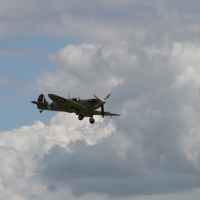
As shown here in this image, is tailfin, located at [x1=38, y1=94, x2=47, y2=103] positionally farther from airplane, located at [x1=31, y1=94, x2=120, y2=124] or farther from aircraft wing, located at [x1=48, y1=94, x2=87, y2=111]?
aircraft wing, located at [x1=48, y1=94, x2=87, y2=111]

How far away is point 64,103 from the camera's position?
9588cm

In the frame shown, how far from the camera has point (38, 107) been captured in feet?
337

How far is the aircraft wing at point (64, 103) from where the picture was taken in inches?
3699

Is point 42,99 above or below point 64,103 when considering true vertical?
above

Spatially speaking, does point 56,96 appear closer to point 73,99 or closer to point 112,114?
point 73,99

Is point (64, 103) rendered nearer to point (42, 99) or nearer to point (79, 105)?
point (79, 105)

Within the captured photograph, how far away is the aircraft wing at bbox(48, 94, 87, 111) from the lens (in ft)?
308

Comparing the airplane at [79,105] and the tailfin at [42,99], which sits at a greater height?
the tailfin at [42,99]

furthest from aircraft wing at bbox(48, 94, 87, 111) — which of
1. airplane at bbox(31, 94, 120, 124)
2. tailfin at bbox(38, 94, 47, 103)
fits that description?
tailfin at bbox(38, 94, 47, 103)

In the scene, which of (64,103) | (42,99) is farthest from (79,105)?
(42,99)

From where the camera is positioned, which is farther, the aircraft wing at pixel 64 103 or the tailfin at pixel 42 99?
the tailfin at pixel 42 99

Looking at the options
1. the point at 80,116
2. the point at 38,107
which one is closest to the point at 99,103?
the point at 80,116

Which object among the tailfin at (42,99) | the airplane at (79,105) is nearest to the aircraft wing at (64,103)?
the airplane at (79,105)

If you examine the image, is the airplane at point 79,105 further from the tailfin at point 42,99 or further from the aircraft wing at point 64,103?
the tailfin at point 42,99
